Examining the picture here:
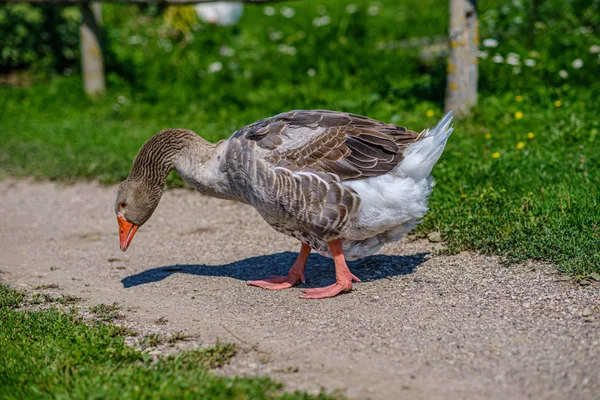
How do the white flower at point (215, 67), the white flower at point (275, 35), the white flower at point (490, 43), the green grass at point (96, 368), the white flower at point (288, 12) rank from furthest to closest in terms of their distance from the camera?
the white flower at point (288, 12) < the white flower at point (275, 35) < the white flower at point (215, 67) < the white flower at point (490, 43) < the green grass at point (96, 368)

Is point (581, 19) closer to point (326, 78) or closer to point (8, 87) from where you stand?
point (326, 78)

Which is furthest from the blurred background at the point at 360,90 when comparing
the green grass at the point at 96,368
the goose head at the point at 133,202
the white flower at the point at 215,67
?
the green grass at the point at 96,368

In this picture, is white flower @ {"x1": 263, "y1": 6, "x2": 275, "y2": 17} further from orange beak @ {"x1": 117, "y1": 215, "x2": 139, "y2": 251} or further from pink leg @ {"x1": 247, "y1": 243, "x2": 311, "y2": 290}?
pink leg @ {"x1": 247, "y1": 243, "x2": 311, "y2": 290}

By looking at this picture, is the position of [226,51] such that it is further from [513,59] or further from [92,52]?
[513,59]

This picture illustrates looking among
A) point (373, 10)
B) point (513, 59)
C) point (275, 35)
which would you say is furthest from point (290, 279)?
point (373, 10)

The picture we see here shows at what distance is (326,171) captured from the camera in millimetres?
5598

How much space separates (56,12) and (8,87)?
189cm

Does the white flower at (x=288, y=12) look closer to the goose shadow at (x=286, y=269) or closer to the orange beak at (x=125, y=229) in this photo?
the goose shadow at (x=286, y=269)

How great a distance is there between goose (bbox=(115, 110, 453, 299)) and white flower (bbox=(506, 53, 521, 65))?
5.27m

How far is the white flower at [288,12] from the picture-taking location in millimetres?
15731

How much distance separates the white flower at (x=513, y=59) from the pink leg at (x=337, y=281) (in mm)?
5844

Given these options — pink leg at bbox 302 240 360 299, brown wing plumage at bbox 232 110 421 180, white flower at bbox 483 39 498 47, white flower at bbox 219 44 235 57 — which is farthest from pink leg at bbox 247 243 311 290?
white flower at bbox 219 44 235 57

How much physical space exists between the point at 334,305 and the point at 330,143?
4.15ft

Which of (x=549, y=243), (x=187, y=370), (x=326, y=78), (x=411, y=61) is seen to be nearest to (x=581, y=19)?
(x=411, y=61)
